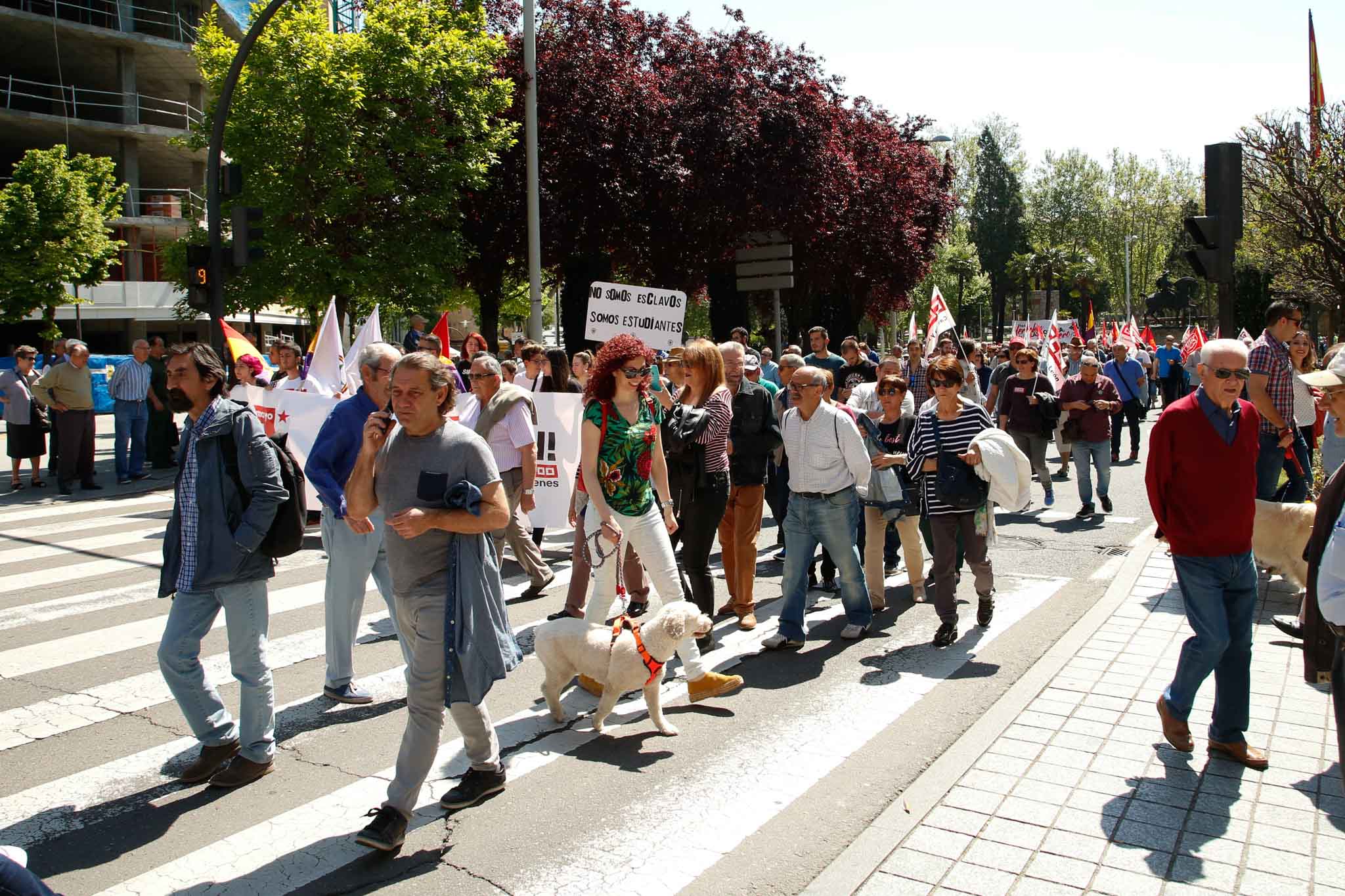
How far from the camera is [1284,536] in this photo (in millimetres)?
7527

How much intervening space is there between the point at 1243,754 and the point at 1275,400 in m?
4.56

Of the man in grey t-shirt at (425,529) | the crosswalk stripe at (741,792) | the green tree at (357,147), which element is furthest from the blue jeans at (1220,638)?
the green tree at (357,147)

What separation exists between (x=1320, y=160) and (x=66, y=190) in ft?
99.4

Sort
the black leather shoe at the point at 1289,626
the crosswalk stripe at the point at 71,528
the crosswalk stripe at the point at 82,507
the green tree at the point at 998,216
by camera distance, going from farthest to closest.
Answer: the green tree at the point at 998,216, the crosswalk stripe at the point at 82,507, the crosswalk stripe at the point at 71,528, the black leather shoe at the point at 1289,626

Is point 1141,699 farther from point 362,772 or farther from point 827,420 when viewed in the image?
point 362,772

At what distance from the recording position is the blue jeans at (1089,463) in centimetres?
1187

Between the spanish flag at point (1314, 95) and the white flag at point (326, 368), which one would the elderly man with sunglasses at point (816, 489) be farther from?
the spanish flag at point (1314, 95)

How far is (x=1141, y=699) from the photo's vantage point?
564 cm

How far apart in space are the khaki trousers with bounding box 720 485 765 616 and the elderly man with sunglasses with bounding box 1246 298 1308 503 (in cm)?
376

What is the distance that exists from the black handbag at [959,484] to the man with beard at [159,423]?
13.1 m

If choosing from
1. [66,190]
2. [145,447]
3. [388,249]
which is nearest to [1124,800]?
[145,447]

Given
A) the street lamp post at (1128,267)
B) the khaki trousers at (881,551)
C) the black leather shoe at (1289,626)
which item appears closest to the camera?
the black leather shoe at (1289,626)

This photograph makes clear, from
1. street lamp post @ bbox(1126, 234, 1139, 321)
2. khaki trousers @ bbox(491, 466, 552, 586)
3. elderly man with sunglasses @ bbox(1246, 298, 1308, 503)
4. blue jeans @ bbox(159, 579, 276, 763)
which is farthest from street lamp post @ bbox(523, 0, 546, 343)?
street lamp post @ bbox(1126, 234, 1139, 321)

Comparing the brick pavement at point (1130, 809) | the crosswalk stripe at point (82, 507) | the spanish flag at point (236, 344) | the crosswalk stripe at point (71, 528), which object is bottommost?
the brick pavement at point (1130, 809)
